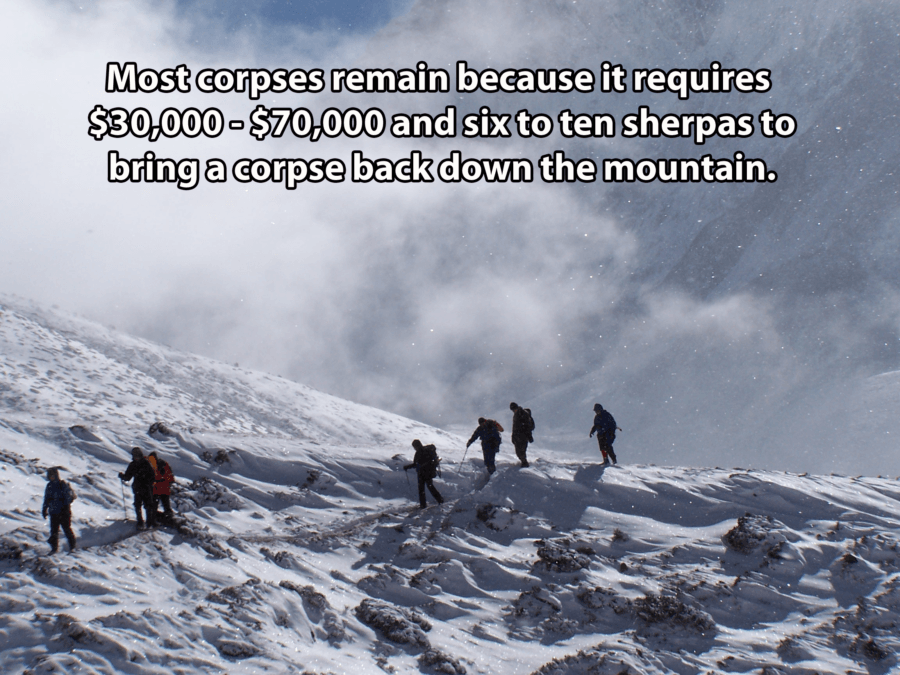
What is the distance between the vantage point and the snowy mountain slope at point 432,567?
777 cm

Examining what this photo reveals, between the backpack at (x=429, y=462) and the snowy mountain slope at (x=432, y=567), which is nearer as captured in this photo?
the snowy mountain slope at (x=432, y=567)

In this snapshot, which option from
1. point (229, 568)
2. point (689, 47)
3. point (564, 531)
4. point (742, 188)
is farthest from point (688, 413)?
point (689, 47)

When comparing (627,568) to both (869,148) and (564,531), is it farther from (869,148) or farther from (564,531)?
(869,148)

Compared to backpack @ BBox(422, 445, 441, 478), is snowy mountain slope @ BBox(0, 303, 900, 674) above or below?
below

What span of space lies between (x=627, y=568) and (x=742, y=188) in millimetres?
109753

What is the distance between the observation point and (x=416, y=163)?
24109 millimetres

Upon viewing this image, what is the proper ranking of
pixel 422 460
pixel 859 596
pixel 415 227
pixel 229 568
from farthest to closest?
pixel 415 227 < pixel 422 460 < pixel 859 596 < pixel 229 568

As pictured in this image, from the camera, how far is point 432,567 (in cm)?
1080

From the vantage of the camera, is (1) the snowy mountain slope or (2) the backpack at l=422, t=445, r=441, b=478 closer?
(1) the snowy mountain slope

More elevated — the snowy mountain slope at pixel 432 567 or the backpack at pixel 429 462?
the backpack at pixel 429 462

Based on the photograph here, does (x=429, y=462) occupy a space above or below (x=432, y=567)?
above

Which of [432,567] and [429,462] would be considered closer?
[432,567]

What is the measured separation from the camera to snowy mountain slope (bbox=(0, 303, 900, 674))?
25.5ft

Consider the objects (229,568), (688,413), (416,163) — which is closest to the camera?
(229,568)
